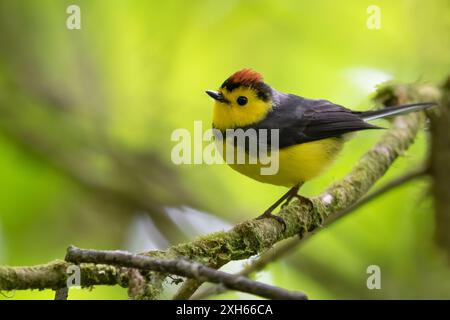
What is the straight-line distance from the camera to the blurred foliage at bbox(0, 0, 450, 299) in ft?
15.6

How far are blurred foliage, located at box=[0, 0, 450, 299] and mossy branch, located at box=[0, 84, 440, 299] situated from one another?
33 centimetres

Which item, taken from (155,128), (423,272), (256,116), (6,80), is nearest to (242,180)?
(155,128)

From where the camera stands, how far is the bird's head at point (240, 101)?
4102mm

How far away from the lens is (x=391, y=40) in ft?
18.2

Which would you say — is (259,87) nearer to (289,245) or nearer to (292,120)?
(292,120)

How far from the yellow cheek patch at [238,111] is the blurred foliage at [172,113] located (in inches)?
33.6

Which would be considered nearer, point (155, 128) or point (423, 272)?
point (423, 272)

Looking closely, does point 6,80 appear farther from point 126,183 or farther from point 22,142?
point 126,183

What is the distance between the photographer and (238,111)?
13.5ft

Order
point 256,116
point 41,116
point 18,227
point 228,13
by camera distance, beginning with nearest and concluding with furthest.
Result: point 256,116 < point 18,227 < point 41,116 < point 228,13

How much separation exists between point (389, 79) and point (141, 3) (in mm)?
2243

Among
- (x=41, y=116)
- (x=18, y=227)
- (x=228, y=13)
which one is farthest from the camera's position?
(x=228, y=13)

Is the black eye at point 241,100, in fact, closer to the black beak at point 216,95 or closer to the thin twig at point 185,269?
the black beak at point 216,95

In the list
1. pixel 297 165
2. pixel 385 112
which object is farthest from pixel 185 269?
pixel 385 112
